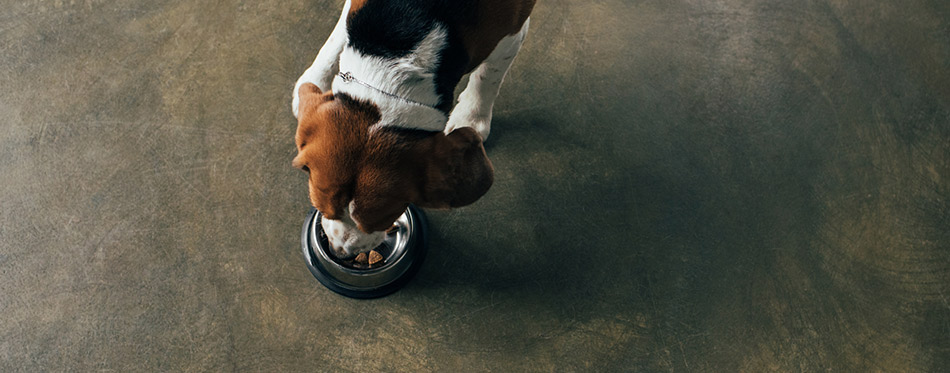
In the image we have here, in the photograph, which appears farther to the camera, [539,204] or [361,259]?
[539,204]

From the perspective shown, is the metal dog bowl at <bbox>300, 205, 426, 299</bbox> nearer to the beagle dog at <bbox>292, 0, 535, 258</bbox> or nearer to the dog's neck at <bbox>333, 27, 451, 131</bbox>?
the beagle dog at <bbox>292, 0, 535, 258</bbox>

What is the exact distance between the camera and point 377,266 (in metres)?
3.23

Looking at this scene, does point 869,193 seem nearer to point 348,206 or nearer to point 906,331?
point 906,331

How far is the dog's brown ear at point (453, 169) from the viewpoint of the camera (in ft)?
7.08

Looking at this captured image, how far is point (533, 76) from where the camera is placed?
12.5 ft

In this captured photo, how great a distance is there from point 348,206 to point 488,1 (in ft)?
3.03

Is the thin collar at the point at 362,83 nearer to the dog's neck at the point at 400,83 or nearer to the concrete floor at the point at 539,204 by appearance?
the dog's neck at the point at 400,83

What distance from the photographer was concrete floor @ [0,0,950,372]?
3338mm

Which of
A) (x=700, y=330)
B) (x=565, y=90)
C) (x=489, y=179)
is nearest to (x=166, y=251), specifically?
(x=489, y=179)

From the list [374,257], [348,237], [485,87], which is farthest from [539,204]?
[348,237]

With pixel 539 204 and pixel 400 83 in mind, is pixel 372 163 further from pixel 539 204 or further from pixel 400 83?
pixel 539 204

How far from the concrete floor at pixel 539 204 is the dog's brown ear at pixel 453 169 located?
1.26 metres

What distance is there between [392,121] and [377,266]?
4.34ft

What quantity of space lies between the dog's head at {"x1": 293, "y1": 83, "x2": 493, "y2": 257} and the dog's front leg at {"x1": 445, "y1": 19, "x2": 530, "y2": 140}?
71 centimetres
